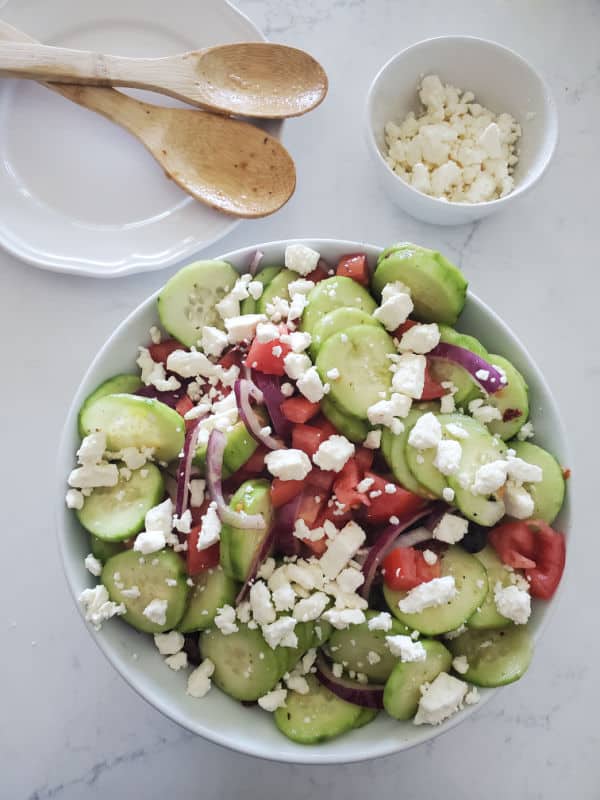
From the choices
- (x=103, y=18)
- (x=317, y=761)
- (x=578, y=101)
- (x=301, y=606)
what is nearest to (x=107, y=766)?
(x=317, y=761)

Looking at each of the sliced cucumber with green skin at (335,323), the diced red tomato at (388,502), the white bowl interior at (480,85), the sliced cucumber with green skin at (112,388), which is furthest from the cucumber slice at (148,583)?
the white bowl interior at (480,85)

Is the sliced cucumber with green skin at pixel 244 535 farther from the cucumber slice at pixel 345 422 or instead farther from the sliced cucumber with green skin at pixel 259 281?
the sliced cucumber with green skin at pixel 259 281

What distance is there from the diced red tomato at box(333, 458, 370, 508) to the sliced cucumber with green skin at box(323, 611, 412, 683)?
201 millimetres

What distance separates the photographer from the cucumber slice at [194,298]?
57.9 inches

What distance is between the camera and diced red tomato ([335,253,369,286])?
1.48m

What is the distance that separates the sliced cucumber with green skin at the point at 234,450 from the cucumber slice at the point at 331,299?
0.76 ft

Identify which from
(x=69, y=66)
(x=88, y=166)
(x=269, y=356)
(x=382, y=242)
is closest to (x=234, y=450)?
(x=269, y=356)

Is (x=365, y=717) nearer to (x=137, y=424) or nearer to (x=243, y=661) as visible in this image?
(x=243, y=661)

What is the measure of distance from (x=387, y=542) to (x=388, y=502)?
74 mm

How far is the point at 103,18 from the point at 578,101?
122cm

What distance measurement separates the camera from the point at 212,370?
1449 mm

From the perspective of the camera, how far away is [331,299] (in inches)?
56.0

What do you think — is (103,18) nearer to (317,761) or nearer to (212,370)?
(212,370)

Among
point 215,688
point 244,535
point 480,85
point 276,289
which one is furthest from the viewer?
point 480,85
